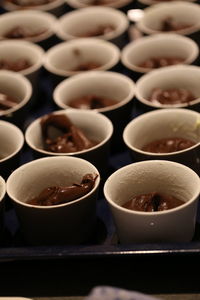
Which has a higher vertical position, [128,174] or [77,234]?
[128,174]

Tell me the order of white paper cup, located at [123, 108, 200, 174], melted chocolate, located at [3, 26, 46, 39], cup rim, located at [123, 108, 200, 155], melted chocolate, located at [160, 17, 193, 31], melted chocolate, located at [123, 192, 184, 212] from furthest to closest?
melted chocolate, located at [3, 26, 46, 39] < melted chocolate, located at [160, 17, 193, 31] < white paper cup, located at [123, 108, 200, 174] < cup rim, located at [123, 108, 200, 155] < melted chocolate, located at [123, 192, 184, 212]

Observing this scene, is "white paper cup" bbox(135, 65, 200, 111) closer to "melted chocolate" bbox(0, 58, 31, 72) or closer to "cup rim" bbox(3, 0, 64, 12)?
"melted chocolate" bbox(0, 58, 31, 72)

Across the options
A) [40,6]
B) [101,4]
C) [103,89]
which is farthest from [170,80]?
[40,6]

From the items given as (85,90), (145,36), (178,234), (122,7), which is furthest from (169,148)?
(122,7)

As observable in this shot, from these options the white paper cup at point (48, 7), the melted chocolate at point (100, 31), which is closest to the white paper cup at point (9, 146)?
the melted chocolate at point (100, 31)

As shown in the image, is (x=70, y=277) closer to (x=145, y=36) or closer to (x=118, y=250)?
(x=118, y=250)

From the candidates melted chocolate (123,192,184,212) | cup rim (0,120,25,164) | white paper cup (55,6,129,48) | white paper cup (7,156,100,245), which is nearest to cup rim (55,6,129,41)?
white paper cup (55,6,129,48)
